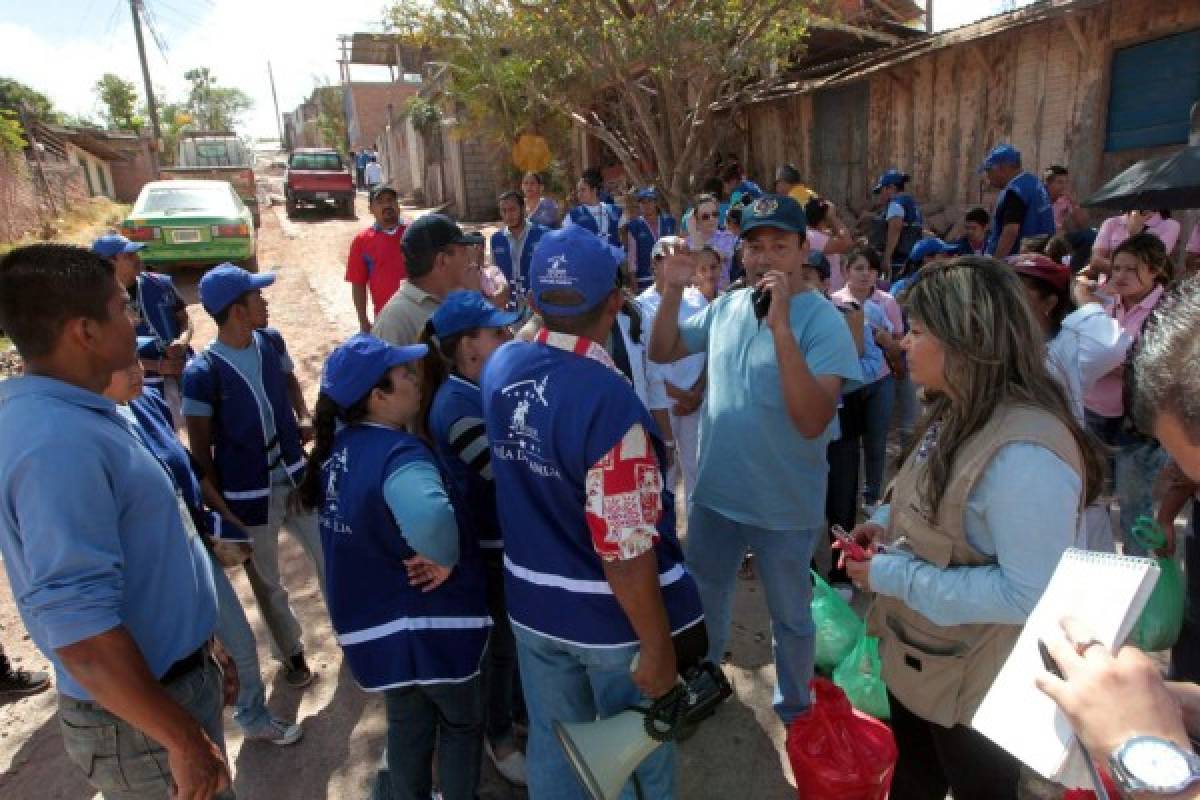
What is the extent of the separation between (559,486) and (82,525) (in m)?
1.01

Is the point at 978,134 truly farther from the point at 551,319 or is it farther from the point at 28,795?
the point at 28,795

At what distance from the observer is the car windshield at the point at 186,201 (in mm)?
10766

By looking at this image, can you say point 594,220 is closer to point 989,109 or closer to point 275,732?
point 275,732

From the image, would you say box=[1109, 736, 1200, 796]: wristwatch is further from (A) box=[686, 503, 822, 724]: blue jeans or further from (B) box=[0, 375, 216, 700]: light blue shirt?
(B) box=[0, 375, 216, 700]: light blue shirt

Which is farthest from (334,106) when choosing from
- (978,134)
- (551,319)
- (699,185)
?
(551,319)

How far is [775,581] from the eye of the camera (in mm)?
2627

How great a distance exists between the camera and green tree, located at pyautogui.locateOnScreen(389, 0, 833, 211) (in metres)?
9.46

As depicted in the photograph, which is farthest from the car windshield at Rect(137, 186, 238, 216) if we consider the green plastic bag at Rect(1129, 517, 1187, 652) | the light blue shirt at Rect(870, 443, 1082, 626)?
the green plastic bag at Rect(1129, 517, 1187, 652)

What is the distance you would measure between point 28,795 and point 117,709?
1.90m

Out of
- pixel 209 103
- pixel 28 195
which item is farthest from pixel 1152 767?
pixel 209 103

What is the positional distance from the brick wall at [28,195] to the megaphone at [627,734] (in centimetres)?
1482

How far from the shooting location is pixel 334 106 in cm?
4153

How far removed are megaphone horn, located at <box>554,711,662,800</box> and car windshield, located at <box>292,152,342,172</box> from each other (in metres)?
20.8

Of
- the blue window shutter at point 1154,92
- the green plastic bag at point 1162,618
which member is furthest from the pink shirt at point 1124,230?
the green plastic bag at point 1162,618
